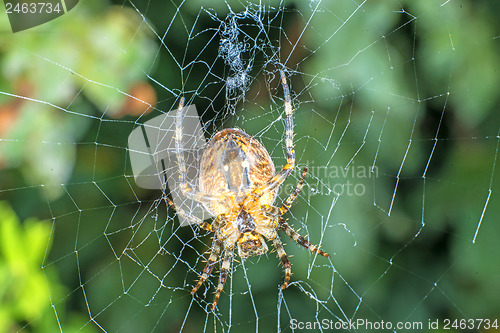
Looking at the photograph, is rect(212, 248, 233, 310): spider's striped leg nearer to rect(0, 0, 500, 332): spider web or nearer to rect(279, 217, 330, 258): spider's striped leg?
rect(0, 0, 500, 332): spider web

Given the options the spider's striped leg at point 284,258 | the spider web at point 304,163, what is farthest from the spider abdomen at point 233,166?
the spider's striped leg at point 284,258

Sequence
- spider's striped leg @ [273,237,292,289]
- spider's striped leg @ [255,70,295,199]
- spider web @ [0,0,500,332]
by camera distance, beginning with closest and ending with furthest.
→ spider web @ [0,0,500,332] → spider's striped leg @ [255,70,295,199] → spider's striped leg @ [273,237,292,289]

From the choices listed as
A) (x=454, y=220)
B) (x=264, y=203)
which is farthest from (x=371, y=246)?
(x=264, y=203)

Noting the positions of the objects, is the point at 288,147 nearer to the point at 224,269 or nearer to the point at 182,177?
the point at 182,177

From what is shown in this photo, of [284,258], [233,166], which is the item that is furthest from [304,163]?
[284,258]

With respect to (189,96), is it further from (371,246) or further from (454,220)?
(454,220)

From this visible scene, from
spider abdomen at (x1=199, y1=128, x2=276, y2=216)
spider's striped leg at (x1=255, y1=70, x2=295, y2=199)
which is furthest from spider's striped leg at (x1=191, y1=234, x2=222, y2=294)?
spider's striped leg at (x1=255, y1=70, x2=295, y2=199)
